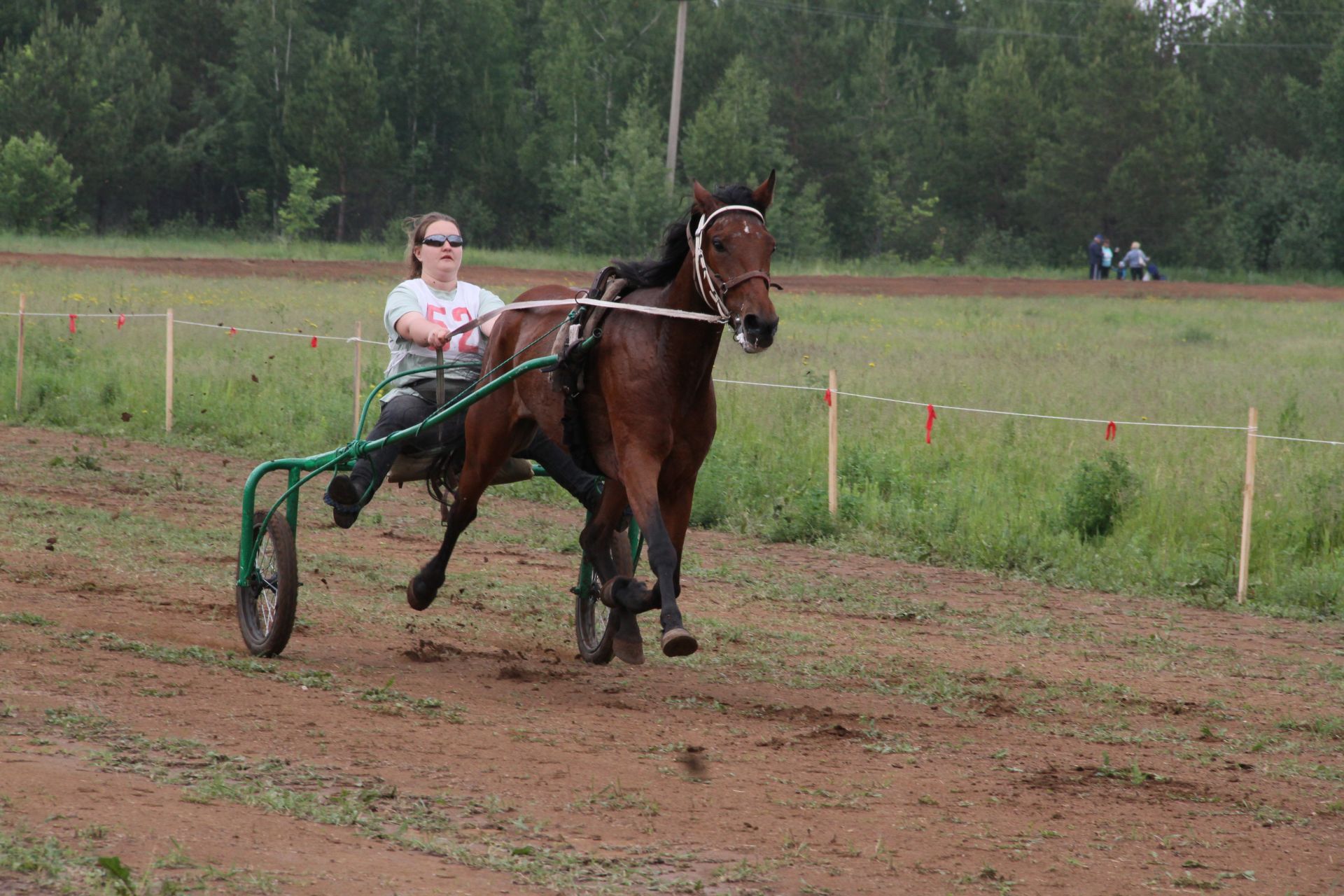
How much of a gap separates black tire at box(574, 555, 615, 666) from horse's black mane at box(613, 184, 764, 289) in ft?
4.73

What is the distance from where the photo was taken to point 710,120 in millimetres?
53469

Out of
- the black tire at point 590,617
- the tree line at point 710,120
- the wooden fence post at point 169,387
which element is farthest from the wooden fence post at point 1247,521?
the tree line at point 710,120

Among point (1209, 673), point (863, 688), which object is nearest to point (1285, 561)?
point (1209, 673)

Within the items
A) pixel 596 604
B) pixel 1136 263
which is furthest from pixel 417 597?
pixel 1136 263

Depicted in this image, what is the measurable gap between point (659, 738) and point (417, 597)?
7.14ft

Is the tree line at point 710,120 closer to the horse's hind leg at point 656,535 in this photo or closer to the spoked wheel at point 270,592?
the spoked wheel at point 270,592

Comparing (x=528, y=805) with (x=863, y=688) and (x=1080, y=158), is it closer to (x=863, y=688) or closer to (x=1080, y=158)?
(x=863, y=688)

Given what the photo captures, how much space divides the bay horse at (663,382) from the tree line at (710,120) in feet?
148

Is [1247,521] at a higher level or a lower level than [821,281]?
lower

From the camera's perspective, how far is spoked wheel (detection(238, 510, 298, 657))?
6.89 meters

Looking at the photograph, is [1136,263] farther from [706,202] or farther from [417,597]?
[706,202]

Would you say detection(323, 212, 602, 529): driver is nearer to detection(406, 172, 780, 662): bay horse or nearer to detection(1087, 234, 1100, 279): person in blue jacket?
detection(406, 172, 780, 662): bay horse

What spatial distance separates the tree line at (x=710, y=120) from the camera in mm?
54594

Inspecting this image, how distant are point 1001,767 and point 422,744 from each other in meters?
2.15
